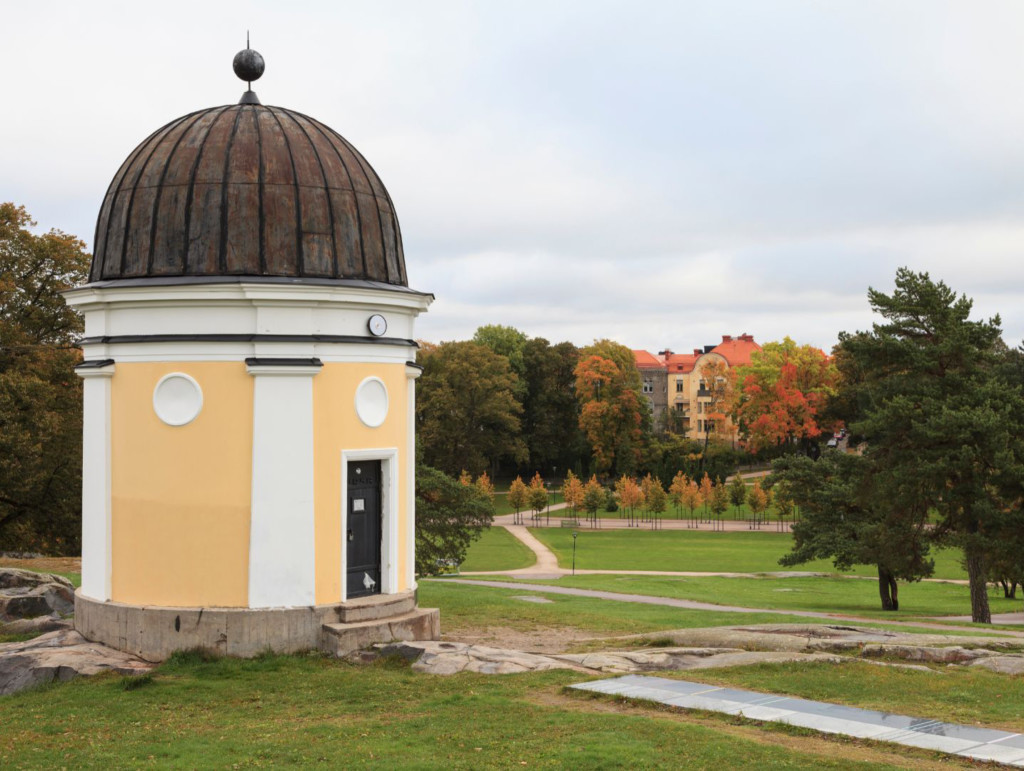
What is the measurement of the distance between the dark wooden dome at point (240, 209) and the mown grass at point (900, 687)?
28.1 ft

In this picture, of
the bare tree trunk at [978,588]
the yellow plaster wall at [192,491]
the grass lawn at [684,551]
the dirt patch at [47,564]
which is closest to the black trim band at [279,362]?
the yellow plaster wall at [192,491]

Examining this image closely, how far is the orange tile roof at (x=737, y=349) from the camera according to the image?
11456 centimetres

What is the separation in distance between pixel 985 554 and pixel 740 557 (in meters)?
25.5

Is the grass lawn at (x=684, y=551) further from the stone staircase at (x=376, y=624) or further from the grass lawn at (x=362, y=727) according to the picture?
the grass lawn at (x=362, y=727)

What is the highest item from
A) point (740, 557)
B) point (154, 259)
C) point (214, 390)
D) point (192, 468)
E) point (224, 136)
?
point (224, 136)

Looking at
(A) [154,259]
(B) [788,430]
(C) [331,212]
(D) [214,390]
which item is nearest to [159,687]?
(D) [214,390]

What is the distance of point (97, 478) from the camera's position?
17.5 metres

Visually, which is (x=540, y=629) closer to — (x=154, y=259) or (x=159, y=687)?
(x=159, y=687)

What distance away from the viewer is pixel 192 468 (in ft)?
54.5

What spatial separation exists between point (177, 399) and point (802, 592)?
30.0 metres

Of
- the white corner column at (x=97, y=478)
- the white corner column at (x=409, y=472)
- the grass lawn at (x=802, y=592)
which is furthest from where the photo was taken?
the grass lawn at (x=802, y=592)

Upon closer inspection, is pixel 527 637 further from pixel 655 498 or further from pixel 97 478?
pixel 655 498

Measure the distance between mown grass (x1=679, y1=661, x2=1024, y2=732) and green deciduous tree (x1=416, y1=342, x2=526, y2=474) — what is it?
6605cm

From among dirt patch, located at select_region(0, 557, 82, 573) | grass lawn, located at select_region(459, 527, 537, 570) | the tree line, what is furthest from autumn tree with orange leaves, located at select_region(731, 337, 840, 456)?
dirt patch, located at select_region(0, 557, 82, 573)
